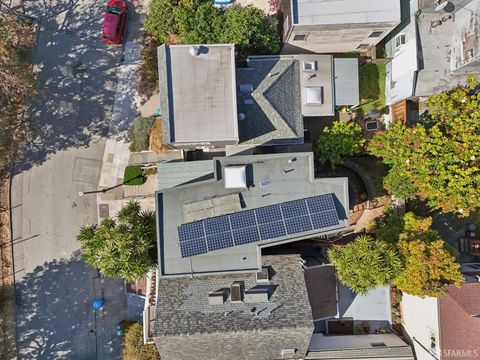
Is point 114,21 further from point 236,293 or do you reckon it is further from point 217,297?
point 236,293

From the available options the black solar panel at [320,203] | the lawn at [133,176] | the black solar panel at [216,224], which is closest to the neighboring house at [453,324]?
the black solar panel at [320,203]

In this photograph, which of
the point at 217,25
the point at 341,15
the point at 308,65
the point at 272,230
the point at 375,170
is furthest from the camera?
the point at 375,170

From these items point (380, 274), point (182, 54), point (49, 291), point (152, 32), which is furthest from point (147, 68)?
point (380, 274)

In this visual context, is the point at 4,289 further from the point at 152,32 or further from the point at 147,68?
the point at 152,32

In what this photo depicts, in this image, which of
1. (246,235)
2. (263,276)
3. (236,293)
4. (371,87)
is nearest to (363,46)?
(371,87)

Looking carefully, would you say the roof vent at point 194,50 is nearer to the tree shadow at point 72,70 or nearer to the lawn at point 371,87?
the tree shadow at point 72,70

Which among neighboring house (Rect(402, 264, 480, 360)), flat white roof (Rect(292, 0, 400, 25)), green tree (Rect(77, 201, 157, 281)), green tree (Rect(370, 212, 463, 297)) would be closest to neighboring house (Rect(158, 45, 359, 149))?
flat white roof (Rect(292, 0, 400, 25))
